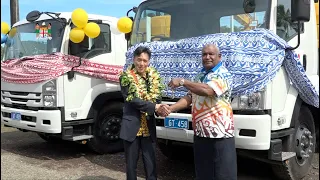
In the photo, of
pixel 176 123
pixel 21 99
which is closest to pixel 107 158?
pixel 21 99

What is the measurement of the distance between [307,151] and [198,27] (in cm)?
211

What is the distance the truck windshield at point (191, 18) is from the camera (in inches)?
166

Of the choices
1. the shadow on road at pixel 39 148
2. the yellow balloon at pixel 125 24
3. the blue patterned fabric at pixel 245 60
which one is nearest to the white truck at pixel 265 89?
the blue patterned fabric at pixel 245 60

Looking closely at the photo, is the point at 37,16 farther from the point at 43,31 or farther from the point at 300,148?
the point at 300,148

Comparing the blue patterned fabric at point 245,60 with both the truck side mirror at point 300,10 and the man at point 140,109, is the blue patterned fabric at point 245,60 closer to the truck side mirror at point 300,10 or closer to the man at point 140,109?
the truck side mirror at point 300,10

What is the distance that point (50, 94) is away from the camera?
229 inches

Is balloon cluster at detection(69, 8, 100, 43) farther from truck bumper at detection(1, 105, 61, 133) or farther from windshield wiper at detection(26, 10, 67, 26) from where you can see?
truck bumper at detection(1, 105, 61, 133)

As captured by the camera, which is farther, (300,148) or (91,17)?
(91,17)

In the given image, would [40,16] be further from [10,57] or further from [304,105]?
[304,105]

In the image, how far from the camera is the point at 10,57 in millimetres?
6691

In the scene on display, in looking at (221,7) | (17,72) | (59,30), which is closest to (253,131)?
(221,7)

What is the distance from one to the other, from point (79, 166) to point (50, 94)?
120 centimetres

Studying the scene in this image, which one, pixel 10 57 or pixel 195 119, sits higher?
pixel 10 57

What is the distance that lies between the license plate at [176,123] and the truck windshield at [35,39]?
249 cm
